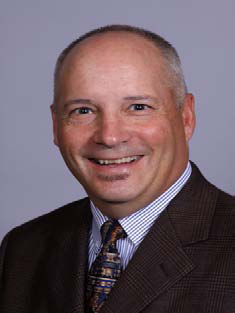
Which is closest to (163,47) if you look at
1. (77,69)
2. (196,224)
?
(77,69)

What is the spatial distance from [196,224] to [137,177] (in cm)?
29

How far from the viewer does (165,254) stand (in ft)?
8.98

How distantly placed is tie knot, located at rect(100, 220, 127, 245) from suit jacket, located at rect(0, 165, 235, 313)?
0.39ft

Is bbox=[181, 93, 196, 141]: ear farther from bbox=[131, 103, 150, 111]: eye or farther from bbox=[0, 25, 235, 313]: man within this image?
bbox=[131, 103, 150, 111]: eye

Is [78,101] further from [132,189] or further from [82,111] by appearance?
[132,189]

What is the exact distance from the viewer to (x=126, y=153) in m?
2.85

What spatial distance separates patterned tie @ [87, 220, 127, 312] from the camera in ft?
9.14

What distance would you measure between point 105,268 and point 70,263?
202 millimetres

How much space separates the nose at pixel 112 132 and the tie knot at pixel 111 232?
319 millimetres

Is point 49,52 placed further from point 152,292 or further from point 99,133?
point 152,292

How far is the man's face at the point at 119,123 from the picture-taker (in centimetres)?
280

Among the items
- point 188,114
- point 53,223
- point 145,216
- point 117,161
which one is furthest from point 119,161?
point 53,223

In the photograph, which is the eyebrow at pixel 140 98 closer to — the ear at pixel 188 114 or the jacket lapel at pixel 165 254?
the ear at pixel 188 114

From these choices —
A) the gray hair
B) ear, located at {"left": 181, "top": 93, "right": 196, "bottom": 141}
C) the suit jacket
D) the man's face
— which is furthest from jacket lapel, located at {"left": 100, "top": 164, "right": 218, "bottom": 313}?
the gray hair
